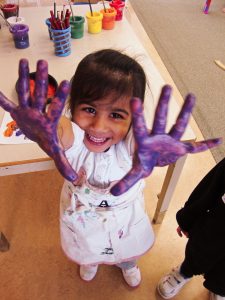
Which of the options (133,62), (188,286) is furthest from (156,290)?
(133,62)

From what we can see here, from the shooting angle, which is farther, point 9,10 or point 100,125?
point 9,10

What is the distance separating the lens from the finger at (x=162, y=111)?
15.2 inches

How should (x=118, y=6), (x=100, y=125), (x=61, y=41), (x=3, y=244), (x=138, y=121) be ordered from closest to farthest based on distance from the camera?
(x=138, y=121) → (x=100, y=125) → (x=61, y=41) → (x=3, y=244) → (x=118, y=6)

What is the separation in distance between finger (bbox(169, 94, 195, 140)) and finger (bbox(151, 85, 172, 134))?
24 millimetres

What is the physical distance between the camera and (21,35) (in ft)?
3.67

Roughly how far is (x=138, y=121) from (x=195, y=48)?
7.66 feet

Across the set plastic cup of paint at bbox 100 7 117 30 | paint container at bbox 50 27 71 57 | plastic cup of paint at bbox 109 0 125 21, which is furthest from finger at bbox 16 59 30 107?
Result: plastic cup of paint at bbox 109 0 125 21

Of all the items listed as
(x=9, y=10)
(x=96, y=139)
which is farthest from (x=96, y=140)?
(x=9, y=10)

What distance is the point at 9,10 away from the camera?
4.11 ft

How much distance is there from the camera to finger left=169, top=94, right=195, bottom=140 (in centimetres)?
41

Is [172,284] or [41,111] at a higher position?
[41,111]

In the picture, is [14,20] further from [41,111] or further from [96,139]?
[41,111]

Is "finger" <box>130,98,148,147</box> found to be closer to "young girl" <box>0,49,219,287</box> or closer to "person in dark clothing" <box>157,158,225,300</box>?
"young girl" <box>0,49,219,287</box>

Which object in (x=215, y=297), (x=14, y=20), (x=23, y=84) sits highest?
(x=23, y=84)
